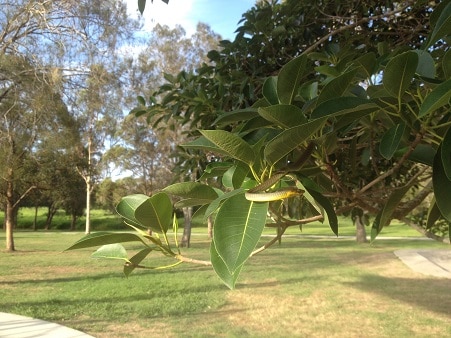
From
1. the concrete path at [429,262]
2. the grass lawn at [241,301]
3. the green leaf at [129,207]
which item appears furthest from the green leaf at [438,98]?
the concrete path at [429,262]

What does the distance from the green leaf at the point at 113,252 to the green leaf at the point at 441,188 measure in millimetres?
432

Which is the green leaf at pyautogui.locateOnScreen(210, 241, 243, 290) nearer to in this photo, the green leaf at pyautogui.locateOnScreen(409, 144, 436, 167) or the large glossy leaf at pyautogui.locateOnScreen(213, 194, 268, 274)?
the large glossy leaf at pyautogui.locateOnScreen(213, 194, 268, 274)

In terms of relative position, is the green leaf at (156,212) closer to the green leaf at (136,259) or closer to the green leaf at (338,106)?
the green leaf at (136,259)

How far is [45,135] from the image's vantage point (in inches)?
386

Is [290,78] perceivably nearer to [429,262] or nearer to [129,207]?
[129,207]

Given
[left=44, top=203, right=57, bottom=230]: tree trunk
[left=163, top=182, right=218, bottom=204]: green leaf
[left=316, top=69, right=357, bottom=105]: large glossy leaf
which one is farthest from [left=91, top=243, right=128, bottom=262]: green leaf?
[left=44, top=203, right=57, bottom=230]: tree trunk

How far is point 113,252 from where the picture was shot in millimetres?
667

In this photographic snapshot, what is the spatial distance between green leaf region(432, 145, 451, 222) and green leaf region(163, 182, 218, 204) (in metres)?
0.28

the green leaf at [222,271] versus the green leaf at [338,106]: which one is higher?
the green leaf at [338,106]

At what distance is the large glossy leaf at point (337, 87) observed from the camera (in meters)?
0.54

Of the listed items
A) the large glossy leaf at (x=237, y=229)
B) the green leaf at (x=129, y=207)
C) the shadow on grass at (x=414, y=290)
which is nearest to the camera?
the large glossy leaf at (x=237, y=229)

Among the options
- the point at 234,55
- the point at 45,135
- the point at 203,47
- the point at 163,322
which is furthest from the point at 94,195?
the point at 234,55

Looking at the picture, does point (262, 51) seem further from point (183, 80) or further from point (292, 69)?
point (292, 69)

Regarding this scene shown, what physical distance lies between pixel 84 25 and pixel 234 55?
630 centimetres
